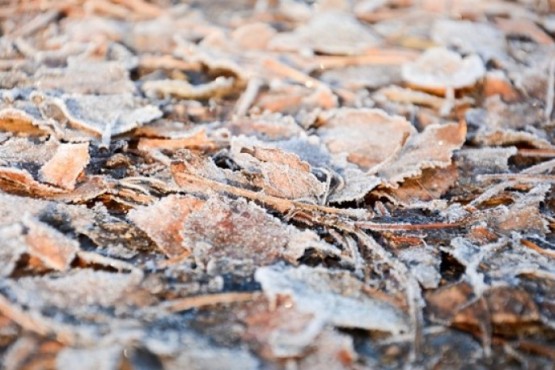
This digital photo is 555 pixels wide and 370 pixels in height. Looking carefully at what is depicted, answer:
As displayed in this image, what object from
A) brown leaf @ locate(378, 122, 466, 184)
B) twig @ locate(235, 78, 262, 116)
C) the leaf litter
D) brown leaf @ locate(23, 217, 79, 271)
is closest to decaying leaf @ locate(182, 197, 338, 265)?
the leaf litter

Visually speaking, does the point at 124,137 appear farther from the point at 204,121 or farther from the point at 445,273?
the point at 445,273

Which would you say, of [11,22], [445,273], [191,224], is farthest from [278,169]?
[11,22]

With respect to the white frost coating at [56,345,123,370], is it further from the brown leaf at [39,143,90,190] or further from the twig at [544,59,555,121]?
the twig at [544,59,555,121]

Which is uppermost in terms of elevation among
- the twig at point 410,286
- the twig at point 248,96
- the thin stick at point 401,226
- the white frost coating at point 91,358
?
the white frost coating at point 91,358

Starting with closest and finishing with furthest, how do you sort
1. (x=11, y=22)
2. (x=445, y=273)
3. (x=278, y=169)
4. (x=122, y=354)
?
1. (x=122, y=354)
2. (x=445, y=273)
3. (x=278, y=169)
4. (x=11, y=22)

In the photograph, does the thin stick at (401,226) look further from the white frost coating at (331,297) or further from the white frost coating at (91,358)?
the white frost coating at (91,358)

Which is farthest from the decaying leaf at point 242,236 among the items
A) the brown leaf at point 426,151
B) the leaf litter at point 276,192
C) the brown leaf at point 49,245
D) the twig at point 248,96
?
the twig at point 248,96

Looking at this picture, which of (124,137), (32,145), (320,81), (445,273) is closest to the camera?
(445,273)

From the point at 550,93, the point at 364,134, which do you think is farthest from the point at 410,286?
the point at 550,93
